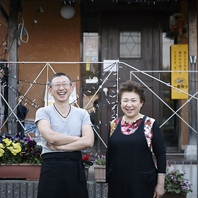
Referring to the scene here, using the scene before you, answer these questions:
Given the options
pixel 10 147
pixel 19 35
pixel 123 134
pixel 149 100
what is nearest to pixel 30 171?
pixel 10 147

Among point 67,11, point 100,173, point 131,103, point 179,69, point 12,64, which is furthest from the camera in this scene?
point 179,69

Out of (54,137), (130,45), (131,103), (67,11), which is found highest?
(67,11)

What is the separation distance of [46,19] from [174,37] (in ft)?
7.10

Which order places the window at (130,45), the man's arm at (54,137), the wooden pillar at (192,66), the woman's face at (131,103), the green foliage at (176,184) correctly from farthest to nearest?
the window at (130,45)
the wooden pillar at (192,66)
the green foliage at (176,184)
the woman's face at (131,103)
the man's arm at (54,137)

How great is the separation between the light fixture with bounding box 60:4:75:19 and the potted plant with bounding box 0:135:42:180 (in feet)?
9.91

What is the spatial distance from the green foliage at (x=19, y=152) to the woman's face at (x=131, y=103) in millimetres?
1715

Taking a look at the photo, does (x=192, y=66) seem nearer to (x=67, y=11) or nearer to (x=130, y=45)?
(x=130, y=45)

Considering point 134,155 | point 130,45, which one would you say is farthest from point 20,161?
point 130,45

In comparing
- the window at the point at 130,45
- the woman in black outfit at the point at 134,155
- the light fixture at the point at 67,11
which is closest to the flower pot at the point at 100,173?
the woman in black outfit at the point at 134,155

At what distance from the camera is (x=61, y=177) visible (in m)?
3.53

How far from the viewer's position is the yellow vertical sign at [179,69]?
7.59 m

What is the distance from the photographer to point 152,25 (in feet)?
25.6

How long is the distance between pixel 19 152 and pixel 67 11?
3164 millimetres

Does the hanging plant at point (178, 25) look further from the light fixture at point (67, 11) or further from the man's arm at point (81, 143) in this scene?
the man's arm at point (81, 143)
